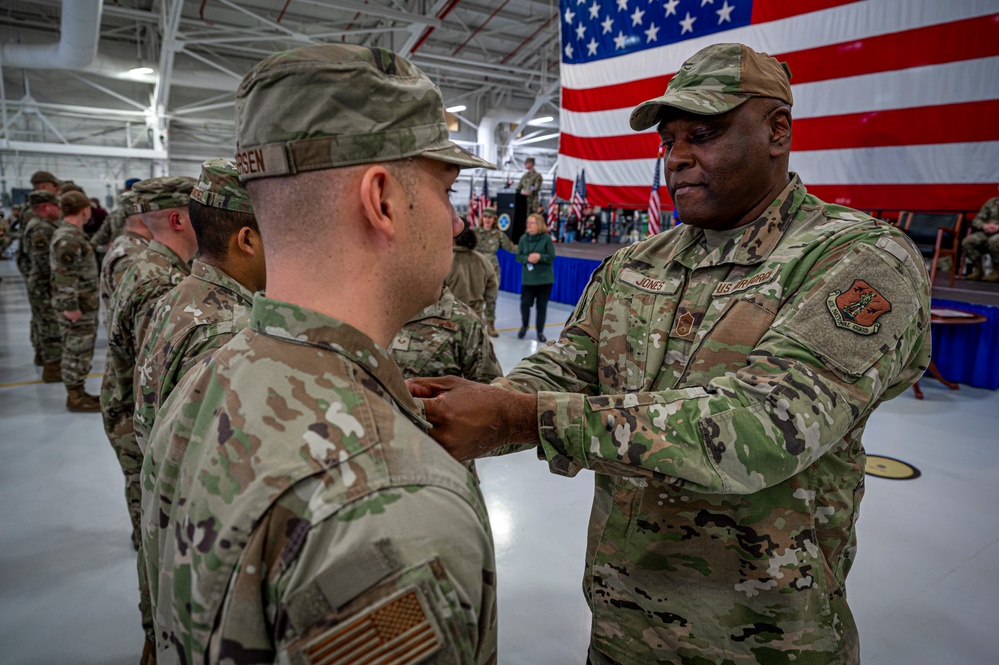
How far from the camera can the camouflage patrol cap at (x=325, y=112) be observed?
0.69m

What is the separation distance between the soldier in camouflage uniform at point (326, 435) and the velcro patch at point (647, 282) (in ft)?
2.30

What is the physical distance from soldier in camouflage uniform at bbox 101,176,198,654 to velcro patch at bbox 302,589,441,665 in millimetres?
2265

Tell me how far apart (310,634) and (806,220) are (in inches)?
48.1

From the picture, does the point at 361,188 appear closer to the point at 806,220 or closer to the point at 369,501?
the point at 369,501

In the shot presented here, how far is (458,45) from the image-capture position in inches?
650

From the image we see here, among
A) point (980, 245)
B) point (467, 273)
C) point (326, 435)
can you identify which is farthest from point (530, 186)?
point (326, 435)

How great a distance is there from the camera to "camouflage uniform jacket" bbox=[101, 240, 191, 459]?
2457 millimetres

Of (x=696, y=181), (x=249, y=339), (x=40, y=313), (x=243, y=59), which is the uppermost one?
(x=243, y=59)

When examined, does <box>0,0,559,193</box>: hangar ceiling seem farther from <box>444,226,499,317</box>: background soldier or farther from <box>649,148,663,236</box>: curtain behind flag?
→ <box>444,226,499,317</box>: background soldier

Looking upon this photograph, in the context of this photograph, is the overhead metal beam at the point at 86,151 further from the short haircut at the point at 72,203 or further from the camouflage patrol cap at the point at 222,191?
the camouflage patrol cap at the point at 222,191

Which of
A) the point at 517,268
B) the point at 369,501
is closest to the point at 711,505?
the point at 369,501

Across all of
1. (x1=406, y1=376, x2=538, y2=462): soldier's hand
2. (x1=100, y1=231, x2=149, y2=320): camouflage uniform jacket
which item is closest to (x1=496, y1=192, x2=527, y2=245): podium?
(x1=100, y1=231, x2=149, y2=320): camouflage uniform jacket

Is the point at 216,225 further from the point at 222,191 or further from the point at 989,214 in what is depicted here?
the point at 989,214

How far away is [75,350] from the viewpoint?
484 cm
